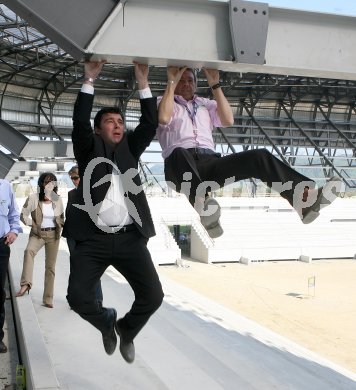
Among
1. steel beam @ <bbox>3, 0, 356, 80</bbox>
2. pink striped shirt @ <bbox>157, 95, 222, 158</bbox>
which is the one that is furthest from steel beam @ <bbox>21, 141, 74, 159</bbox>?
steel beam @ <bbox>3, 0, 356, 80</bbox>

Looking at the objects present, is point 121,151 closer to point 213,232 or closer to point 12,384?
point 213,232

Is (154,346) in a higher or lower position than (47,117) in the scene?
lower

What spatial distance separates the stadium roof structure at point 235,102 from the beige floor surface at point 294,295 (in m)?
8.24

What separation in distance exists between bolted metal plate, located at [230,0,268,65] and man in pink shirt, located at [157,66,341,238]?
0.27 m

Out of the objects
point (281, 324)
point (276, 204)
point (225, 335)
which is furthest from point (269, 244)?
point (225, 335)

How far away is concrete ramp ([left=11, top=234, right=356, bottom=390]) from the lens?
13.7 feet

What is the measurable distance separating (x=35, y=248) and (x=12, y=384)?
A: 7.43 feet

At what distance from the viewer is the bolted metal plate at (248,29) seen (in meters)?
3.07

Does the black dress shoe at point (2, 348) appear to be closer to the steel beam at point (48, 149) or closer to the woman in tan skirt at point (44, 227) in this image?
the woman in tan skirt at point (44, 227)

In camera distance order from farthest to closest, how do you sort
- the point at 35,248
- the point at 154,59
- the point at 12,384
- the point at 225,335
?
the point at 225,335, the point at 35,248, the point at 12,384, the point at 154,59

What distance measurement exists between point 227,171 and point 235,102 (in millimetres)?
33484

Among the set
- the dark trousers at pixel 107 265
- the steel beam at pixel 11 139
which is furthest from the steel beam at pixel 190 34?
the steel beam at pixel 11 139

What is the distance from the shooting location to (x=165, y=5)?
2982 millimetres

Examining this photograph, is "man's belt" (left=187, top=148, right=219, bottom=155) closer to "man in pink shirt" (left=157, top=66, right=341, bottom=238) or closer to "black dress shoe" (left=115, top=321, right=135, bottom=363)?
"man in pink shirt" (left=157, top=66, right=341, bottom=238)
